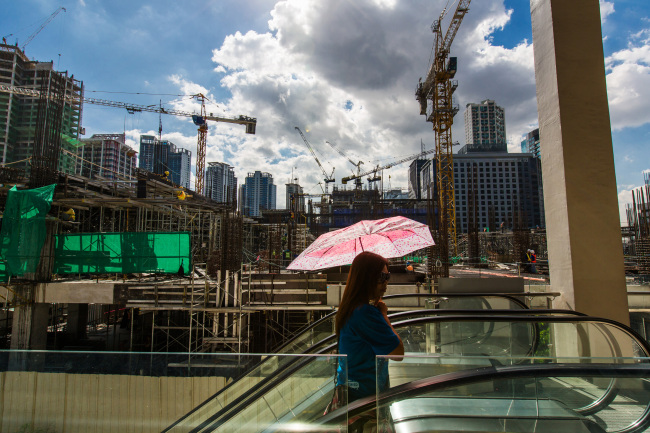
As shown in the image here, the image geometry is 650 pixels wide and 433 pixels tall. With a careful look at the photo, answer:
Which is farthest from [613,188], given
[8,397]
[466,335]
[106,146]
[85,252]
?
[106,146]

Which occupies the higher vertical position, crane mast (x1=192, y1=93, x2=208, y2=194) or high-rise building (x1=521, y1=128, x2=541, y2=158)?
high-rise building (x1=521, y1=128, x2=541, y2=158)

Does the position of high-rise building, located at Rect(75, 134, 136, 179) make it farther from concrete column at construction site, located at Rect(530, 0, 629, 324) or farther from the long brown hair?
the long brown hair

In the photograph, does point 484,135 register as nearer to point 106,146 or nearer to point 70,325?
point 106,146

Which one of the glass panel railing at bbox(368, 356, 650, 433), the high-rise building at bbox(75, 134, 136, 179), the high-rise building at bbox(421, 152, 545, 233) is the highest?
the high-rise building at bbox(75, 134, 136, 179)

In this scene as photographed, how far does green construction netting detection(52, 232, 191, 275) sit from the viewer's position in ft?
35.2

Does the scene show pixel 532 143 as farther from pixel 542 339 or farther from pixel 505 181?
pixel 542 339

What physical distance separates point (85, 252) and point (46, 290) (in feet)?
5.31

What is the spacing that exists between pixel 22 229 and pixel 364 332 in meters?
12.2

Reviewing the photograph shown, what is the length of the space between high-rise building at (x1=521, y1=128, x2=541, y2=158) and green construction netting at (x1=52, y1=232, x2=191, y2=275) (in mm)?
132125

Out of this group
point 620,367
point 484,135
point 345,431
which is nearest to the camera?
point 620,367

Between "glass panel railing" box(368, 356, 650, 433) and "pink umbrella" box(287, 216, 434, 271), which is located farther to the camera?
"pink umbrella" box(287, 216, 434, 271)

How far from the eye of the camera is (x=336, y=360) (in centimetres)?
198

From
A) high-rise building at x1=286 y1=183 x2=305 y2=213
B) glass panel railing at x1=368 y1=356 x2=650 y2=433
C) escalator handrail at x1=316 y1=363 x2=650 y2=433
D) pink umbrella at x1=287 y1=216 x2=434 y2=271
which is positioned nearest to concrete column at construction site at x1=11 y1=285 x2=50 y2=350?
pink umbrella at x1=287 y1=216 x2=434 y2=271

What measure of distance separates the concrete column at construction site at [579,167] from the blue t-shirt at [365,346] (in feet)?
13.2
